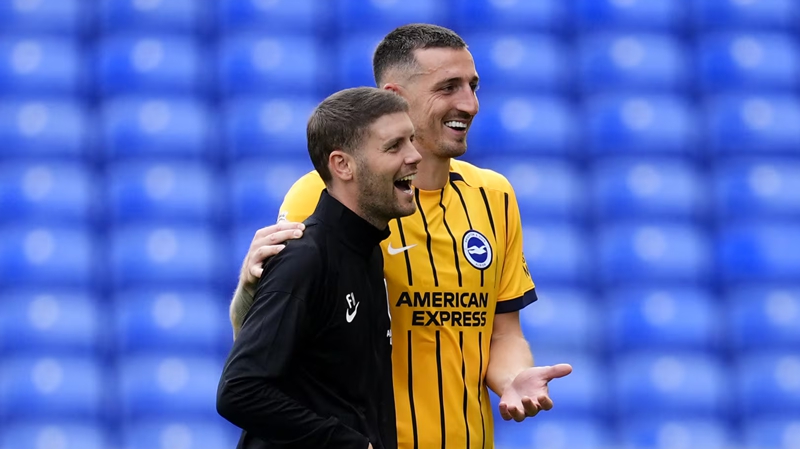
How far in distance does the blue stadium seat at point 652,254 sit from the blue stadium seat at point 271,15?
6.70ft

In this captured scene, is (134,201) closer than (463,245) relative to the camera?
No

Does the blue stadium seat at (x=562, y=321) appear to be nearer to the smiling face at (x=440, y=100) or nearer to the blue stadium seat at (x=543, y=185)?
the blue stadium seat at (x=543, y=185)

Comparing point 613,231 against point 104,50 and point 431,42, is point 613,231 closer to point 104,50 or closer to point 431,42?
point 104,50

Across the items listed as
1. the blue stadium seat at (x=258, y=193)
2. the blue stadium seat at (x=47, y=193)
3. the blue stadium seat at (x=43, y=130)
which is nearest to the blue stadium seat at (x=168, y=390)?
the blue stadium seat at (x=258, y=193)

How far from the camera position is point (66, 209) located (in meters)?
5.87

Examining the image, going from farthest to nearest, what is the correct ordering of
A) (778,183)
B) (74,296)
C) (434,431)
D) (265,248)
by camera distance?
(778,183), (74,296), (434,431), (265,248)

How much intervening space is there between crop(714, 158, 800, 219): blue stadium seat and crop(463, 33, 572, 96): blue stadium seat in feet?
3.35

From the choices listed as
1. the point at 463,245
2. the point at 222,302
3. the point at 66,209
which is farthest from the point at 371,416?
the point at 66,209

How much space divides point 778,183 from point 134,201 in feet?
11.2

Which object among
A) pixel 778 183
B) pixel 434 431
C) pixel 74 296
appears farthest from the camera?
pixel 778 183


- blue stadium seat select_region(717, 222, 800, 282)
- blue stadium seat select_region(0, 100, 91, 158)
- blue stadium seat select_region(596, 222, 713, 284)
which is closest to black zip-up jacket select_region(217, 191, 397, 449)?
blue stadium seat select_region(596, 222, 713, 284)

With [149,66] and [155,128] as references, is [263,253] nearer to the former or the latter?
[155,128]

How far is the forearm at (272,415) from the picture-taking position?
1.95m

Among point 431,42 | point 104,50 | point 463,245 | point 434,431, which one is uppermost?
point 104,50
